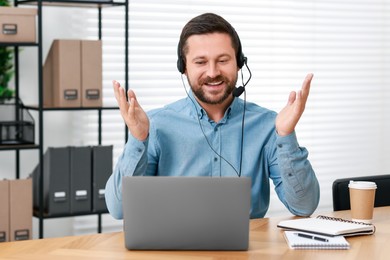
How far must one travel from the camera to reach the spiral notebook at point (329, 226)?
6.70 feet

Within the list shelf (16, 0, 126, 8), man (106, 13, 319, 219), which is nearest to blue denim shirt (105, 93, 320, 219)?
man (106, 13, 319, 219)

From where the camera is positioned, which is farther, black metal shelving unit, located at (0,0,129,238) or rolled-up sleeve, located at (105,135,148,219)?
black metal shelving unit, located at (0,0,129,238)

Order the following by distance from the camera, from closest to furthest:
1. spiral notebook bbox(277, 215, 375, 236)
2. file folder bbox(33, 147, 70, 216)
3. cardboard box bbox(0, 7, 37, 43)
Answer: spiral notebook bbox(277, 215, 375, 236) < cardboard box bbox(0, 7, 37, 43) < file folder bbox(33, 147, 70, 216)

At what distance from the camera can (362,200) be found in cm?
226

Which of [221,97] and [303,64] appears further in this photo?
[303,64]

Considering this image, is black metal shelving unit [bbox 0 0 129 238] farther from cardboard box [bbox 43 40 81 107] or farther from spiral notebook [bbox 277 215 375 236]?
spiral notebook [bbox 277 215 375 236]

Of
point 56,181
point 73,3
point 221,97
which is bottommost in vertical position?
point 56,181

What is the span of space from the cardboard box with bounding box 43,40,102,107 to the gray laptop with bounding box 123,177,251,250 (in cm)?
188

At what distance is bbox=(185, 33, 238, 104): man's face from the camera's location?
8.20 feet

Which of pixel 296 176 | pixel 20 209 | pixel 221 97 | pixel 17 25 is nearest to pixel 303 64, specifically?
pixel 17 25

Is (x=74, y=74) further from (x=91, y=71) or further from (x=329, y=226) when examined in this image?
(x=329, y=226)

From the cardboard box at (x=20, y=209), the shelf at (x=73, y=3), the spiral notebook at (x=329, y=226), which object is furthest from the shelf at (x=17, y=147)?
the spiral notebook at (x=329, y=226)

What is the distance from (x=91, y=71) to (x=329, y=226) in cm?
195

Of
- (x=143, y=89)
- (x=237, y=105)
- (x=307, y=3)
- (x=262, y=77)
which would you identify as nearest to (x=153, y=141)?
(x=237, y=105)
